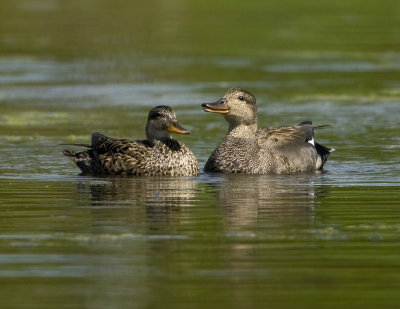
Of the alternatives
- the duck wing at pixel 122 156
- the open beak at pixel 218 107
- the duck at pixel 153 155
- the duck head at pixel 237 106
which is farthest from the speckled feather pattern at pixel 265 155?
the duck wing at pixel 122 156

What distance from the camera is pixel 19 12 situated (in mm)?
42875

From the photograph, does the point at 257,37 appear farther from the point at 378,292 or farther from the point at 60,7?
the point at 378,292

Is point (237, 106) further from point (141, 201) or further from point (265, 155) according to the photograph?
point (141, 201)

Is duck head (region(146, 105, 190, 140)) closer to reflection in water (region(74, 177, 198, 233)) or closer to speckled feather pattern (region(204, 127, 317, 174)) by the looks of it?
reflection in water (region(74, 177, 198, 233))

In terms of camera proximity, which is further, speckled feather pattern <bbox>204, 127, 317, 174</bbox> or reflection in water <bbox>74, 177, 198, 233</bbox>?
speckled feather pattern <bbox>204, 127, 317, 174</bbox>

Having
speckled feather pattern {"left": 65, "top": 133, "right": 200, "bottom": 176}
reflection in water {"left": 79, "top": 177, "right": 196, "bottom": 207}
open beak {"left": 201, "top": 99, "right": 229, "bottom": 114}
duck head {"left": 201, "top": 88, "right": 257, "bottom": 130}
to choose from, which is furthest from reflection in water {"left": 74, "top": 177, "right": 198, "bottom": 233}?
duck head {"left": 201, "top": 88, "right": 257, "bottom": 130}

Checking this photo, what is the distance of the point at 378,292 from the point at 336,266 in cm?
80

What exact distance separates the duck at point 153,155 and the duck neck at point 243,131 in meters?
1.07

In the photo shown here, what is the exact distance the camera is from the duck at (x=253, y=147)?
15109mm

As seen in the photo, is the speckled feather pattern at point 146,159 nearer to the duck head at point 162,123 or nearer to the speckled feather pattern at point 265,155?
the duck head at point 162,123

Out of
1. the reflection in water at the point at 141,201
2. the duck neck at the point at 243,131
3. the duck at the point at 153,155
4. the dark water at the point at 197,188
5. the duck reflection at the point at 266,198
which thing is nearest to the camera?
the dark water at the point at 197,188

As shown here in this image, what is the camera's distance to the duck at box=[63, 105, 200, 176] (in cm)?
1461

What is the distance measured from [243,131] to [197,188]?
2.26 m

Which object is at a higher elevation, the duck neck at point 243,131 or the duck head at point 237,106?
the duck head at point 237,106
